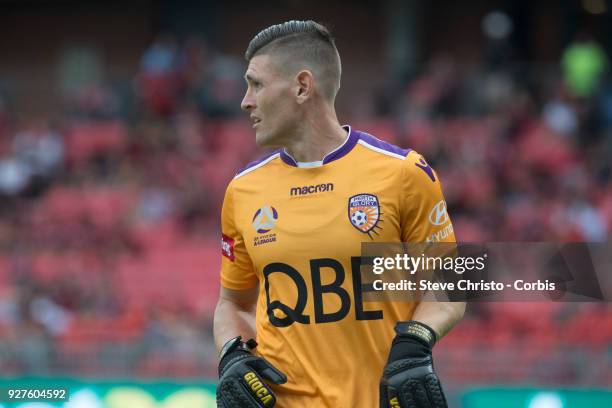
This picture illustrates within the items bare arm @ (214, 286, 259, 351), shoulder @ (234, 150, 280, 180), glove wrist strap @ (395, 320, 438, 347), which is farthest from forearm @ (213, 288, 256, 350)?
glove wrist strap @ (395, 320, 438, 347)

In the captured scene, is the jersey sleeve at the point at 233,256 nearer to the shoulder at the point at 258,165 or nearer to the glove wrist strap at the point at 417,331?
the shoulder at the point at 258,165

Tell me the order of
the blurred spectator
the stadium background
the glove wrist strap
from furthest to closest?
the blurred spectator → the stadium background → the glove wrist strap

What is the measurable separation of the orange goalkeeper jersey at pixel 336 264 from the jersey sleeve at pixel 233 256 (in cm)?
16

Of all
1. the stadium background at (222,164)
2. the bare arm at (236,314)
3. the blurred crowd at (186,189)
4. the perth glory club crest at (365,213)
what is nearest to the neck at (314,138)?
the perth glory club crest at (365,213)

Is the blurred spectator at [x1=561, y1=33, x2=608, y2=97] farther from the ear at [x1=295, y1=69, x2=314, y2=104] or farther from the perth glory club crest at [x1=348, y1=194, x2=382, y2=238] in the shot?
the perth glory club crest at [x1=348, y1=194, x2=382, y2=238]

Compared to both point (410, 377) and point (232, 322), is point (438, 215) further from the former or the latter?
point (232, 322)

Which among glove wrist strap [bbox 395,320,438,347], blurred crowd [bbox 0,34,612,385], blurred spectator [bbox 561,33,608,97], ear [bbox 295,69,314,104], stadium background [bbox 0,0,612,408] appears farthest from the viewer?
blurred spectator [bbox 561,33,608,97]

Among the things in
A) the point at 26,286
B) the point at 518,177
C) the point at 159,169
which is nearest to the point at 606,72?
the point at 518,177

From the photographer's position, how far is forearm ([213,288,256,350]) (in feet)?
14.4

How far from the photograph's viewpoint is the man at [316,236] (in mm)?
4051

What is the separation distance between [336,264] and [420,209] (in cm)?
35

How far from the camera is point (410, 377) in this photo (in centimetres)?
374

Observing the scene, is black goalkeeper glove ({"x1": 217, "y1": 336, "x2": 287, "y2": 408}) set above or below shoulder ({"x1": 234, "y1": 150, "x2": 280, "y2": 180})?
below

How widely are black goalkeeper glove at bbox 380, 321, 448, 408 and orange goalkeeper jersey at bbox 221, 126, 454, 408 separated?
0.75ft
